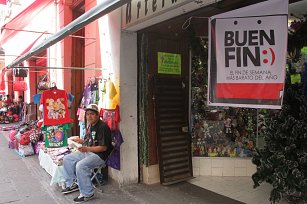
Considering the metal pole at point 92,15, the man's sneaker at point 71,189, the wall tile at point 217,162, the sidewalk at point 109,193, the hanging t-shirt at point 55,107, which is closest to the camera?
the metal pole at point 92,15

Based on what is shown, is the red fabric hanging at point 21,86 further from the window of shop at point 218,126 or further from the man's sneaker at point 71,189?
the window of shop at point 218,126

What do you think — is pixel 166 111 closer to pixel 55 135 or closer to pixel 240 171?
pixel 240 171

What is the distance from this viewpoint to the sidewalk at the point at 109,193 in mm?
4477

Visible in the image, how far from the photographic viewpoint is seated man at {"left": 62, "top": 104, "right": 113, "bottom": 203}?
173 inches

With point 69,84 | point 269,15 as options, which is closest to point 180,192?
point 269,15

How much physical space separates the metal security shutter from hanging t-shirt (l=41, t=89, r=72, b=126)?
2.24 meters

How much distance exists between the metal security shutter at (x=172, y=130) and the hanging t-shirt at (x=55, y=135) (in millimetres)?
2349

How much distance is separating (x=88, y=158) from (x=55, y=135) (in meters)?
2.07

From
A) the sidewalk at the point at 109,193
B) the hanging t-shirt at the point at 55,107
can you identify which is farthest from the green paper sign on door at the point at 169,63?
the hanging t-shirt at the point at 55,107

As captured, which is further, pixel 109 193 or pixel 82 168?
pixel 109 193

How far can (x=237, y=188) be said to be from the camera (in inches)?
198

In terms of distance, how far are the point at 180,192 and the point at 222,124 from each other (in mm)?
1564

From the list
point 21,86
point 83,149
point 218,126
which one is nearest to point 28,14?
point 83,149

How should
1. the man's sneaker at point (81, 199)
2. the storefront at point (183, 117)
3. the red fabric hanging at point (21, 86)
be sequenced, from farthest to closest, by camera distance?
the red fabric hanging at point (21, 86), the storefront at point (183, 117), the man's sneaker at point (81, 199)
